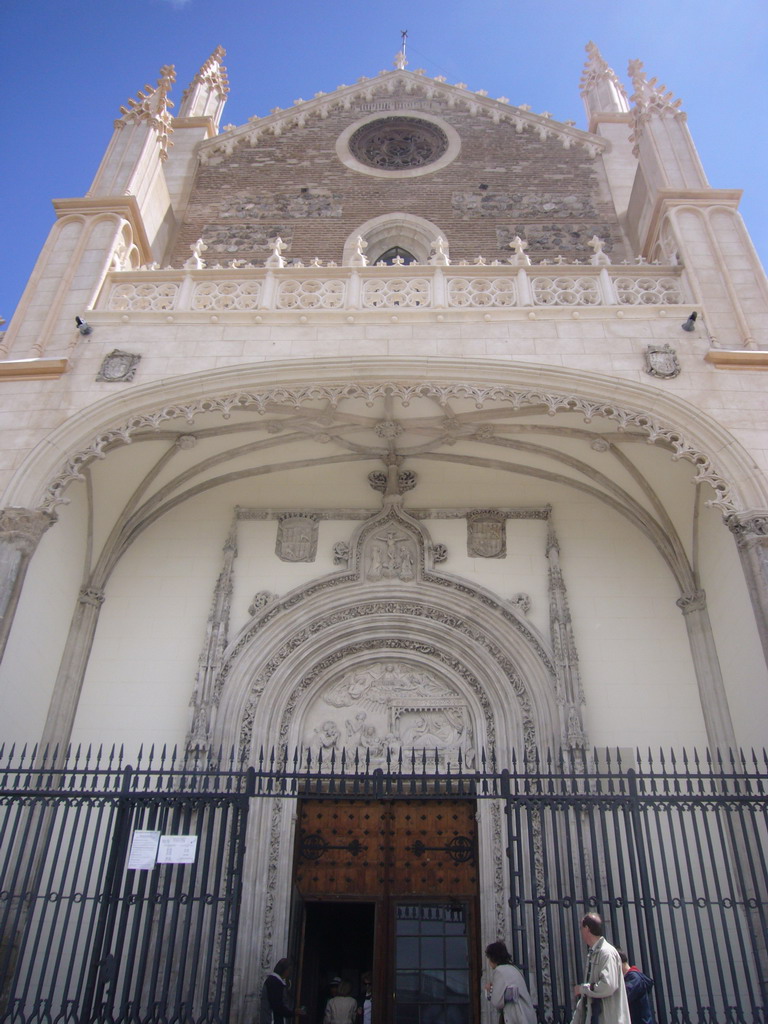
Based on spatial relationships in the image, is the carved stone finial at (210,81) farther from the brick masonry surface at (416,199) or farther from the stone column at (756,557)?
the stone column at (756,557)

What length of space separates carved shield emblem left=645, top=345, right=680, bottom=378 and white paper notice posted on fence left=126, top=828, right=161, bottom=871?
658 cm

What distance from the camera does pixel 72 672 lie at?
9438 mm

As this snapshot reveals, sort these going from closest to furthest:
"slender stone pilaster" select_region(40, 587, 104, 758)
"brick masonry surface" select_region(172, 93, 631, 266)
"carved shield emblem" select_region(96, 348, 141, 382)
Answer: "carved shield emblem" select_region(96, 348, 141, 382) → "slender stone pilaster" select_region(40, 587, 104, 758) → "brick masonry surface" select_region(172, 93, 631, 266)

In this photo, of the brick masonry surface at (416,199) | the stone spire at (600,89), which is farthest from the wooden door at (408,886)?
the stone spire at (600,89)

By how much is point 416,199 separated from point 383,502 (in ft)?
20.4

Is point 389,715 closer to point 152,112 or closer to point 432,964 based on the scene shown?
point 432,964

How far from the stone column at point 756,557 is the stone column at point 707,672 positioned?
202cm

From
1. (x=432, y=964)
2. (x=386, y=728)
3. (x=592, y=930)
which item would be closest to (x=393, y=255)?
(x=386, y=728)

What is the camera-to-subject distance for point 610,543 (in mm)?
10445

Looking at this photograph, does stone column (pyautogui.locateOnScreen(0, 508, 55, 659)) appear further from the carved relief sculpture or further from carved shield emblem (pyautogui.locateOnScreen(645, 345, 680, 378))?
carved shield emblem (pyautogui.locateOnScreen(645, 345, 680, 378))

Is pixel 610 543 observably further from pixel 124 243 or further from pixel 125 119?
pixel 125 119

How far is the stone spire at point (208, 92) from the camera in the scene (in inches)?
661

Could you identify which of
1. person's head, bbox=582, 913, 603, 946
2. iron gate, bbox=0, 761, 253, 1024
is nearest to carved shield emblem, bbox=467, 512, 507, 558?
iron gate, bbox=0, 761, 253, 1024

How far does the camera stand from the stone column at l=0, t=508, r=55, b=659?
738 centimetres
